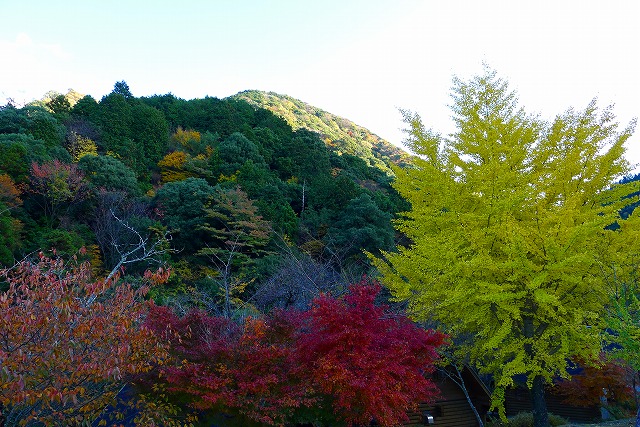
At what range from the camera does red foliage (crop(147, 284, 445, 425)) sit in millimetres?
7797

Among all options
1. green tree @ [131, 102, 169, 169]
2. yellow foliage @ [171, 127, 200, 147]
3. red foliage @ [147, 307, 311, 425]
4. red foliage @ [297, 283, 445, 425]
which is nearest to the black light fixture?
red foliage @ [297, 283, 445, 425]

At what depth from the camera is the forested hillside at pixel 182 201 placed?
2202cm

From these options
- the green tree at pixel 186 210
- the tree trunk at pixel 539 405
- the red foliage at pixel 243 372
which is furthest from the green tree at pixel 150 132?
the tree trunk at pixel 539 405

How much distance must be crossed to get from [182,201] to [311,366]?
21206 millimetres

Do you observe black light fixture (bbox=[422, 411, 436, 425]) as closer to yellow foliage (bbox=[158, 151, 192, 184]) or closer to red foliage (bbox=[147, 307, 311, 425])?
red foliage (bbox=[147, 307, 311, 425])

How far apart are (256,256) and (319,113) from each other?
62.8m

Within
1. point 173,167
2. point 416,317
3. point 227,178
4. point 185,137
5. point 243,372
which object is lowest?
point 243,372

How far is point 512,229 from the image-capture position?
8.87m

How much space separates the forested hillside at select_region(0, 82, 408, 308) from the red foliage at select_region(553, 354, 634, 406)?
823 cm

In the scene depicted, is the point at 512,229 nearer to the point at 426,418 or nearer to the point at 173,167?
the point at 426,418

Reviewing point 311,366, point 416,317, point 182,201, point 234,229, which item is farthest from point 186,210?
point 311,366

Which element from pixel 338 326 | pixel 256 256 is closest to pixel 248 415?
pixel 338 326

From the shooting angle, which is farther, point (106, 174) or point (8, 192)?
point (106, 174)

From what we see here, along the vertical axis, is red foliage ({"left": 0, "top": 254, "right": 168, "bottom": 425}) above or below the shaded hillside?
below
